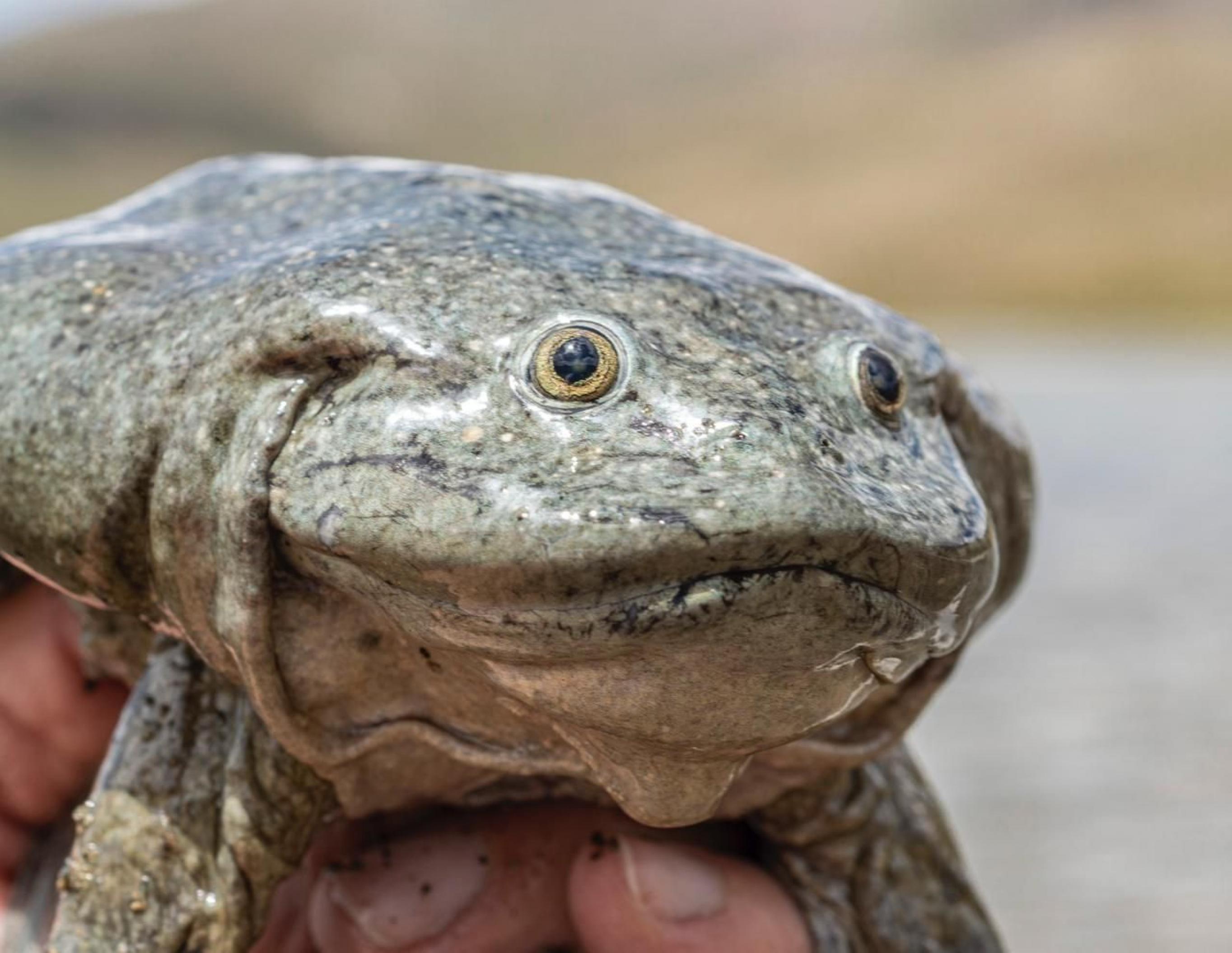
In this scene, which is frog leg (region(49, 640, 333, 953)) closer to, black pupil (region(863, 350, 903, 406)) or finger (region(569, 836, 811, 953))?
finger (region(569, 836, 811, 953))

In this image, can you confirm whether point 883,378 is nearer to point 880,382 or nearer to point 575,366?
point 880,382

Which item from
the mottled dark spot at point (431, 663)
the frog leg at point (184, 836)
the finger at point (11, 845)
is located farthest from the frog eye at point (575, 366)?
the finger at point (11, 845)

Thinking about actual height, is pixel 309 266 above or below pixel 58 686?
above

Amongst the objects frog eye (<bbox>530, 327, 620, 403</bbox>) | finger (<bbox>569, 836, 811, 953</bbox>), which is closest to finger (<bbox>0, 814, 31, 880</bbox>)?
finger (<bbox>569, 836, 811, 953</bbox>)

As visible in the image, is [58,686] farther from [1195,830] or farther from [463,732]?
[1195,830]

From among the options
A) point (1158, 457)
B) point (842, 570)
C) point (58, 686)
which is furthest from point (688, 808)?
point (1158, 457)

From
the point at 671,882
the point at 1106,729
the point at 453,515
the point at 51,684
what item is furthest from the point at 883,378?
the point at 1106,729
